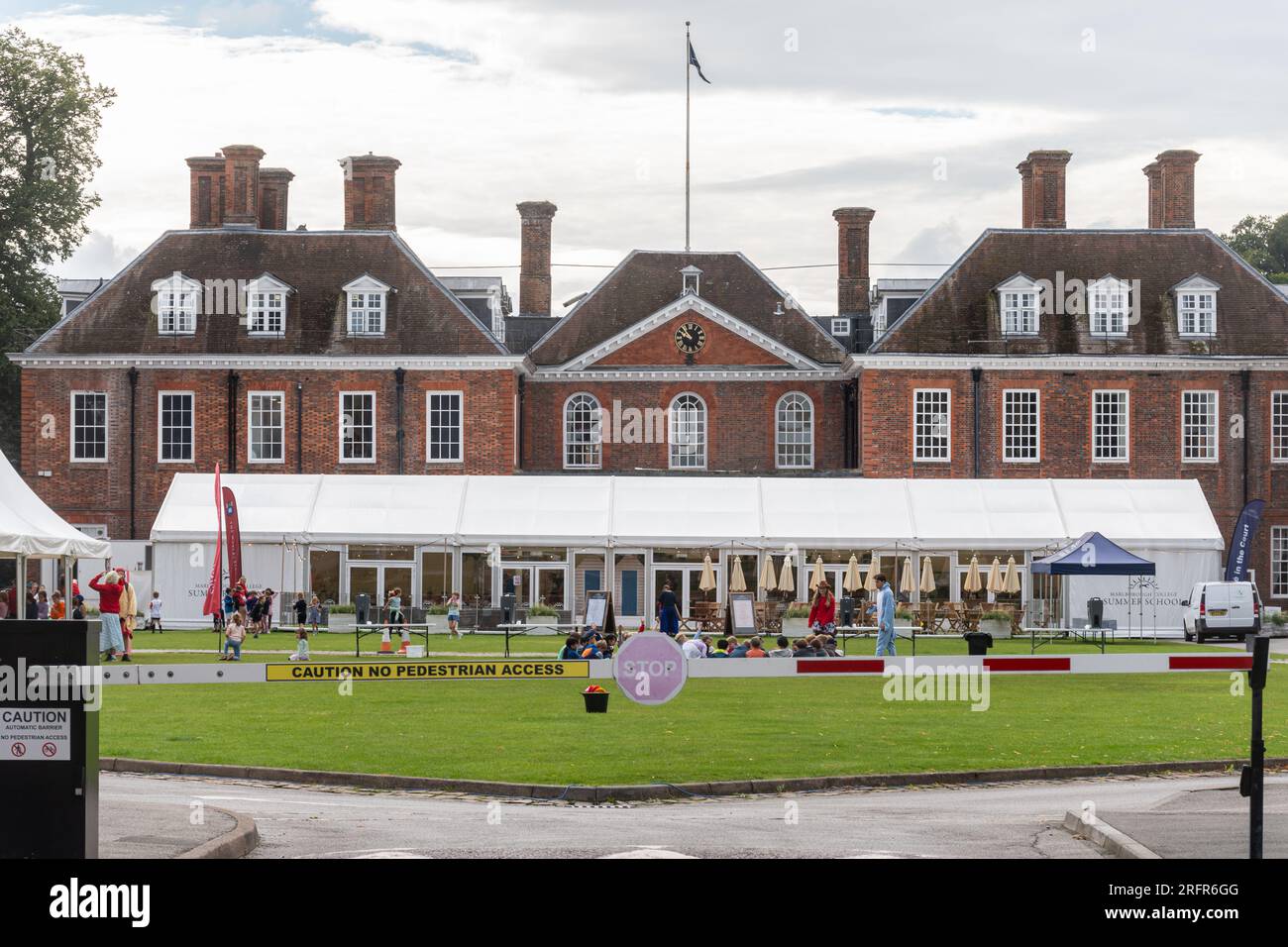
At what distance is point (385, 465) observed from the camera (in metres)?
52.5

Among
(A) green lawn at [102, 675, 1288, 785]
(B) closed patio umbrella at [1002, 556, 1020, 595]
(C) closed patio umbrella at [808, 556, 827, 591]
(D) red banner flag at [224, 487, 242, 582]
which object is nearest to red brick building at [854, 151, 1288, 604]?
(C) closed patio umbrella at [808, 556, 827, 591]

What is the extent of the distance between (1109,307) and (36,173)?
35.2 meters

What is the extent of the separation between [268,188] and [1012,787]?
1766 inches

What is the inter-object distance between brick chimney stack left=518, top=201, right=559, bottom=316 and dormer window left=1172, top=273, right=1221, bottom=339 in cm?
2054

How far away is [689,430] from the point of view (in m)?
54.4

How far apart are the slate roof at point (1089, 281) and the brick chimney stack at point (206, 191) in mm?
21075

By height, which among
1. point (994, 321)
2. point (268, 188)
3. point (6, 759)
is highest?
point (268, 188)

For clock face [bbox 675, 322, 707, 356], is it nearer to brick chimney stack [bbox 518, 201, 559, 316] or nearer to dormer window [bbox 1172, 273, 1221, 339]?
brick chimney stack [bbox 518, 201, 559, 316]

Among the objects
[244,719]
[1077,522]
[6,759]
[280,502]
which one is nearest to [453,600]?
[280,502]

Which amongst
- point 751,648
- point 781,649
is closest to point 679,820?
point 751,648

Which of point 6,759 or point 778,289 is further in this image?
point 778,289

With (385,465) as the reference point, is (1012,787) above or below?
below
